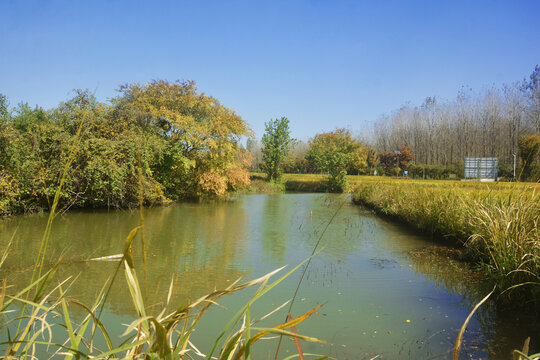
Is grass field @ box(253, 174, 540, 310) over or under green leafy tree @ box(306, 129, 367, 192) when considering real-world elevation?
under

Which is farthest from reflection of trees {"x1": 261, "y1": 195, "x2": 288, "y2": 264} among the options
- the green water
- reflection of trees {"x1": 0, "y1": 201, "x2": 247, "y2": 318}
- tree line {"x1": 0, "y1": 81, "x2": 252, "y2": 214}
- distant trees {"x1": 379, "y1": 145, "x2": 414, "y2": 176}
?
distant trees {"x1": 379, "y1": 145, "x2": 414, "y2": 176}

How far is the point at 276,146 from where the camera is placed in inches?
1162

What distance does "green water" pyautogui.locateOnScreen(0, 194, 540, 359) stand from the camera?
3.33 metres

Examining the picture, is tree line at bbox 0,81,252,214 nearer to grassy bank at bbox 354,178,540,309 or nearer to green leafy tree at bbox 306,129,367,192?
grassy bank at bbox 354,178,540,309

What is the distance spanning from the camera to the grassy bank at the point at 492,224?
3.93 m

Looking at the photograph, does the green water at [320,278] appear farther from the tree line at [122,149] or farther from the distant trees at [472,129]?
the distant trees at [472,129]

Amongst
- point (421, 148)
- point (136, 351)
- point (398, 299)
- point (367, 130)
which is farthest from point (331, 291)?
point (367, 130)

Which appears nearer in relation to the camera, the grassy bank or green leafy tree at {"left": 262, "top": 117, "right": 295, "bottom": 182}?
the grassy bank

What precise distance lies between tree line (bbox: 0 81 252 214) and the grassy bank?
687 centimetres

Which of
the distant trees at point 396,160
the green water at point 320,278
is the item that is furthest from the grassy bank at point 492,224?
the distant trees at point 396,160

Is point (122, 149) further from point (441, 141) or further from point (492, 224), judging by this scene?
point (441, 141)

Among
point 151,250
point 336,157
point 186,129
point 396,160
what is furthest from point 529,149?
point 151,250

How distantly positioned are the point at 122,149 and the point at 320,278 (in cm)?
920

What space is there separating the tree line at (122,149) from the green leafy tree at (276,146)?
9631 mm
